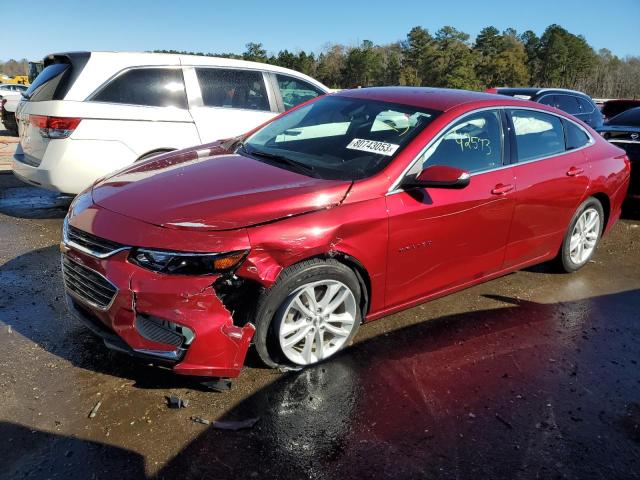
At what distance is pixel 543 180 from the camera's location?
415cm

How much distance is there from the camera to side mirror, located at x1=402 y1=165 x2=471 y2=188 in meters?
3.23

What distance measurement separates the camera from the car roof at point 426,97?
378cm

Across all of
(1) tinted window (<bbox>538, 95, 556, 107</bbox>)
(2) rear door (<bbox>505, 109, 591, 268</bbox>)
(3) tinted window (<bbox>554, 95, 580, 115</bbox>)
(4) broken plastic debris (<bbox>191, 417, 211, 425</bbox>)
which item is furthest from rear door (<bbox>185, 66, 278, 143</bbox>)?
(3) tinted window (<bbox>554, 95, 580, 115</bbox>)

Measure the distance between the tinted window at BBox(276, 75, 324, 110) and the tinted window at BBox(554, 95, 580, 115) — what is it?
16.6 ft

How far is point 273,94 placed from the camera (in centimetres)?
667

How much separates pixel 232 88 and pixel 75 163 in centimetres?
204

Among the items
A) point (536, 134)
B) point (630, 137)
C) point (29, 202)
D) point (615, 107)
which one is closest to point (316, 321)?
point (536, 134)

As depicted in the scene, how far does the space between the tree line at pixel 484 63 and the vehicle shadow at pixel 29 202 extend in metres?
48.8

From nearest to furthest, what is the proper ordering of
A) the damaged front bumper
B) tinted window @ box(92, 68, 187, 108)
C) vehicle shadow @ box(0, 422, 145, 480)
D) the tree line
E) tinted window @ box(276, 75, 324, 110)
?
vehicle shadow @ box(0, 422, 145, 480) < the damaged front bumper < tinted window @ box(92, 68, 187, 108) < tinted window @ box(276, 75, 324, 110) < the tree line

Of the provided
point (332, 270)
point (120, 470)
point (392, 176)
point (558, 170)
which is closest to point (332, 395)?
point (332, 270)

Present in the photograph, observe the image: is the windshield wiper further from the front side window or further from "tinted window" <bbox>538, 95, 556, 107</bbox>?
"tinted window" <bbox>538, 95, 556, 107</bbox>

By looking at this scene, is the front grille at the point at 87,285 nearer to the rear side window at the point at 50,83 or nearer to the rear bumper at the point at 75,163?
the rear bumper at the point at 75,163

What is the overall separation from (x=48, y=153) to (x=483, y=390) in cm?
473

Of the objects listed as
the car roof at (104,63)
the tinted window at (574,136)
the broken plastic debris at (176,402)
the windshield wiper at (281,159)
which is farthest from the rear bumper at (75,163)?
the tinted window at (574,136)
